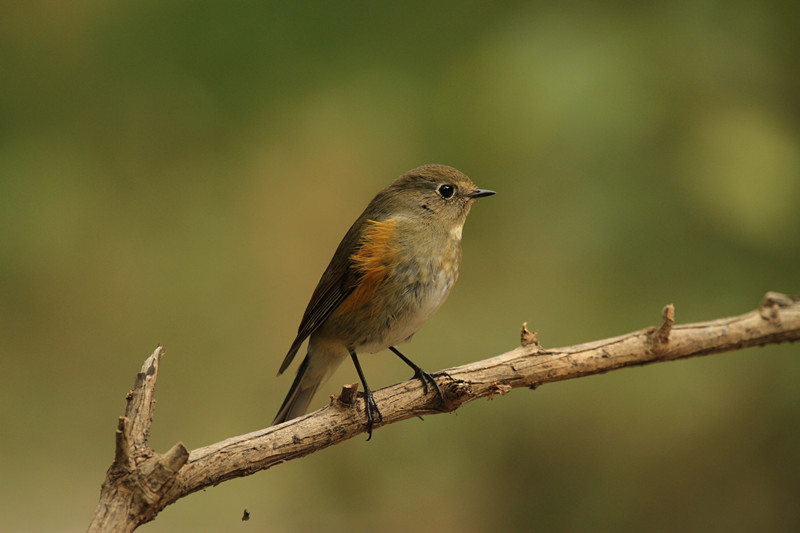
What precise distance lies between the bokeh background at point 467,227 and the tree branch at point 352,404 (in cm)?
59

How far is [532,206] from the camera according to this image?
13.9ft

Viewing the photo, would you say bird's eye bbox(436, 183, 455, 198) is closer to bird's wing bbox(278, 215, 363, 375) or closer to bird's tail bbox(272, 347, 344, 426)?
bird's wing bbox(278, 215, 363, 375)

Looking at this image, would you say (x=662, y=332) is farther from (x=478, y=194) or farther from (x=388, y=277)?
(x=388, y=277)

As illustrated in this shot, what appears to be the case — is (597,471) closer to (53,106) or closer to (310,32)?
(310,32)

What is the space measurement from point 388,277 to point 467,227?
1.20 metres

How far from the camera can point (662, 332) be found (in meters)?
3.10

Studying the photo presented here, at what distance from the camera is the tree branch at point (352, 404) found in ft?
7.43

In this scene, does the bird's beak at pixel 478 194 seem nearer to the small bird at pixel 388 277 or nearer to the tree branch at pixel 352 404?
the small bird at pixel 388 277

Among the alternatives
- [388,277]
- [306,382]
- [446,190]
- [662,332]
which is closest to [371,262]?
[388,277]

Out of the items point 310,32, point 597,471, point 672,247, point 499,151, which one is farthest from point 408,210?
point 597,471

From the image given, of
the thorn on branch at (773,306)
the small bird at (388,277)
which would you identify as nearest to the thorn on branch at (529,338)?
the small bird at (388,277)

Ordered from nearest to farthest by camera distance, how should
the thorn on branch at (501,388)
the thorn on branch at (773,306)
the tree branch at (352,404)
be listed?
the tree branch at (352,404) → the thorn on branch at (501,388) → the thorn on branch at (773,306)

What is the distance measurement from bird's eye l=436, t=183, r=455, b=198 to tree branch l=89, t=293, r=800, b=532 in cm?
71

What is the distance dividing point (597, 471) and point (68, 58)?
3.30 metres
